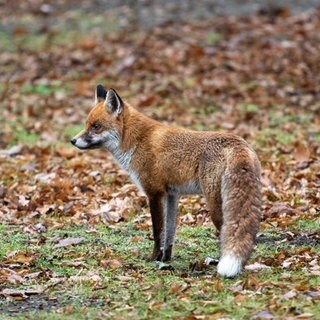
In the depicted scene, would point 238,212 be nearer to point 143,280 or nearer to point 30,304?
point 143,280

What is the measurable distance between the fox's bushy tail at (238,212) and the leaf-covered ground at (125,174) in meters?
0.22

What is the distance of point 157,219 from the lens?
27.9 feet

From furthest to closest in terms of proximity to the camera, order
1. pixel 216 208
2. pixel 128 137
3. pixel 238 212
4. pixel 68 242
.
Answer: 1. pixel 68 242
2. pixel 128 137
3. pixel 216 208
4. pixel 238 212

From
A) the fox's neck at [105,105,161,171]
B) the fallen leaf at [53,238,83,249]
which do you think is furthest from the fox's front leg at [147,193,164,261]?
the fallen leaf at [53,238,83,249]

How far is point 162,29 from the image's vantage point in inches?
960

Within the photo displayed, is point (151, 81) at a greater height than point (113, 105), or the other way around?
point (113, 105)

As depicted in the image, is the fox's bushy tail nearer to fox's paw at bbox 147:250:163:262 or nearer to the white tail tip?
the white tail tip

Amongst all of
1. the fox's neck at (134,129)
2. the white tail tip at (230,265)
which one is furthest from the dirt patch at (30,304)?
the fox's neck at (134,129)

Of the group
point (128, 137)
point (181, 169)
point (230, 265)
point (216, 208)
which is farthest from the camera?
point (128, 137)

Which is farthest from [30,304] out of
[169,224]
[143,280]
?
[169,224]

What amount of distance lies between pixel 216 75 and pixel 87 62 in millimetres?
3793

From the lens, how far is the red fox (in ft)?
24.1

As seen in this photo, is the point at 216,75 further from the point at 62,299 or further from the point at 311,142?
the point at 62,299

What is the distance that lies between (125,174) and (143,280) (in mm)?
5184
